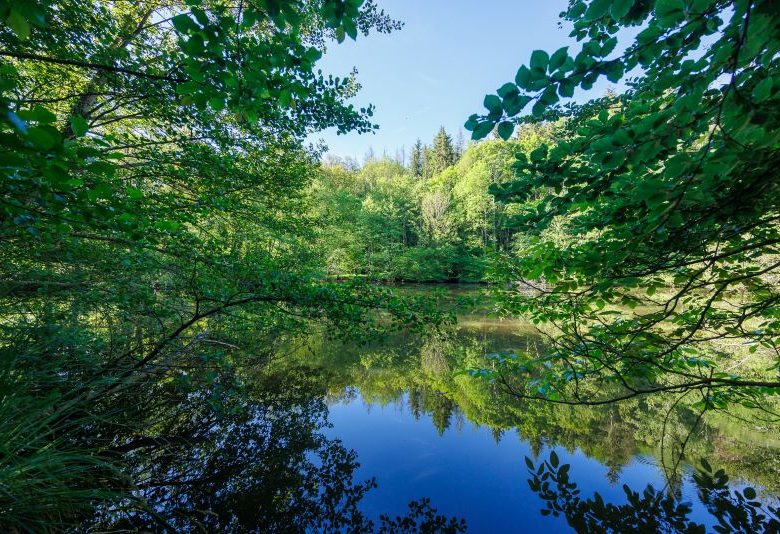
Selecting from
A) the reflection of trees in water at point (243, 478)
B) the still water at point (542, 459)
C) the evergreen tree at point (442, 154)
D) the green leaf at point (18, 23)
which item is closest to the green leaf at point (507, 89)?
the green leaf at point (18, 23)

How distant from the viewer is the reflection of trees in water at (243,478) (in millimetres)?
3447

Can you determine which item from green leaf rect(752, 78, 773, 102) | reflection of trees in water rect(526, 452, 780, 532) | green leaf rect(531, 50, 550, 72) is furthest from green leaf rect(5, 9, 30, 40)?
reflection of trees in water rect(526, 452, 780, 532)

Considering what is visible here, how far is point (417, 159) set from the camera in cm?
6231

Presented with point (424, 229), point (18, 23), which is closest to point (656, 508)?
point (18, 23)

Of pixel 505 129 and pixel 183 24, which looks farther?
pixel 183 24

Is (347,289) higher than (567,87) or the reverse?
the reverse

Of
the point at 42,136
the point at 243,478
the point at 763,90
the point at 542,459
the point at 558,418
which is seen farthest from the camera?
the point at 558,418

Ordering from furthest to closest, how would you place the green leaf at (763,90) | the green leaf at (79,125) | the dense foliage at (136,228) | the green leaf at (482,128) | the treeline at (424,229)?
the treeline at (424,229), the dense foliage at (136,228), the green leaf at (482,128), the green leaf at (79,125), the green leaf at (763,90)

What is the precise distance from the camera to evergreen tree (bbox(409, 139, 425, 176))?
2387 inches

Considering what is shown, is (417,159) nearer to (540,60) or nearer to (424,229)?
(424,229)

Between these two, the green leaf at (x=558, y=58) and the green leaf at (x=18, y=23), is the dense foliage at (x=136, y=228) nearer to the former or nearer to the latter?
the green leaf at (x=18, y=23)

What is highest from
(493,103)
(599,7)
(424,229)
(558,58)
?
(424,229)

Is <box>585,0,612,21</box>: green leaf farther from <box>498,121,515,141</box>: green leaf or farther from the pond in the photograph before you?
the pond

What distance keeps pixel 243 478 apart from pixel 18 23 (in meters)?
4.85
